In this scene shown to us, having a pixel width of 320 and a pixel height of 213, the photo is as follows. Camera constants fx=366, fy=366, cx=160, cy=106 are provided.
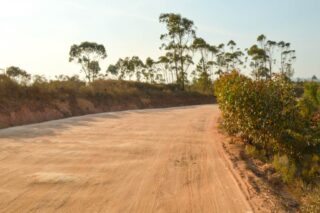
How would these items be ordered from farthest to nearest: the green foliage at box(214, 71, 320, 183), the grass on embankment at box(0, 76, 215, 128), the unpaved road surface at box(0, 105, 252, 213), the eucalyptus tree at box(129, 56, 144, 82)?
the eucalyptus tree at box(129, 56, 144, 82) → the grass on embankment at box(0, 76, 215, 128) → the green foliage at box(214, 71, 320, 183) → the unpaved road surface at box(0, 105, 252, 213)

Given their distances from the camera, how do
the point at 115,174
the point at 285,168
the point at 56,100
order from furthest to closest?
the point at 56,100 → the point at 285,168 → the point at 115,174

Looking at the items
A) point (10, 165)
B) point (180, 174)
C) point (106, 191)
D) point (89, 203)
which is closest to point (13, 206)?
point (89, 203)

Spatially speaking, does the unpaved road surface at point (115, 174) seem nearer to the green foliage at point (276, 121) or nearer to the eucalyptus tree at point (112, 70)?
the green foliage at point (276, 121)

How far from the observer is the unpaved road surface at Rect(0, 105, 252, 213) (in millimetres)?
6004

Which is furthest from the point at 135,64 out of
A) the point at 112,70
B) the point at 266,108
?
the point at 266,108

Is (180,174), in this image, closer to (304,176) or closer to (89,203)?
(89,203)

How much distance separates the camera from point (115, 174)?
25.4 feet

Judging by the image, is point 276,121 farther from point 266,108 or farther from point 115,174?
point 115,174

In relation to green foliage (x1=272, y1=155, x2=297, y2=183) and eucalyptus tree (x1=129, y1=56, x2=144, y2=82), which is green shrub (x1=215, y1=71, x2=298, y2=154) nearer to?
green foliage (x1=272, y1=155, x2=297, y2=183)

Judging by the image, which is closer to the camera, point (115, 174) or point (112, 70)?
point (115, 174)

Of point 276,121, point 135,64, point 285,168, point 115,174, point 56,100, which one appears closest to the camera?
point 115,174

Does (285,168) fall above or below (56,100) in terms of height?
below

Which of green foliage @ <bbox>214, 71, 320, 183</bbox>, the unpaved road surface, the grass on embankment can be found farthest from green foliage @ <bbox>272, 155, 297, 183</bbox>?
the grass on embankment

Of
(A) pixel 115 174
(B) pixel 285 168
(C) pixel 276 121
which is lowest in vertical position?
(B) pixel 285 168
